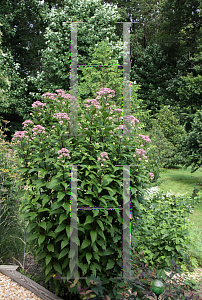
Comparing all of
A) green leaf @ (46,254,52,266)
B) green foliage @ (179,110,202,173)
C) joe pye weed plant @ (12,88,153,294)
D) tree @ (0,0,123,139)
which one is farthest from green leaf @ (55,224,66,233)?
tree @ (0,0,123,139)

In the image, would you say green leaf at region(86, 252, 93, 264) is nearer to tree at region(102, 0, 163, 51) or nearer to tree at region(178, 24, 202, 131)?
tree at region(178, 24, 202, 131)

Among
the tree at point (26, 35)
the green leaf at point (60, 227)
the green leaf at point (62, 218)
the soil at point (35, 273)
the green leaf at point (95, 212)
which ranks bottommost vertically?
the soil at point (35, 273)

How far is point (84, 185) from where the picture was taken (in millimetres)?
2371

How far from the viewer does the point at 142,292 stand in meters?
2.14

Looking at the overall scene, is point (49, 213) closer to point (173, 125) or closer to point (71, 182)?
point (71, 182)

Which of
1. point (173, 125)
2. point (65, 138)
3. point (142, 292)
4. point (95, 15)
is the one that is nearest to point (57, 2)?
point (95, 15)

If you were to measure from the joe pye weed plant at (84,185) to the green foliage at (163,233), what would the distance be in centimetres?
73

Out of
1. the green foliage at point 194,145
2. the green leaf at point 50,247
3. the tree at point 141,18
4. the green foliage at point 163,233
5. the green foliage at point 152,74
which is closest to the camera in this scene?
the green leaf at point 50,247

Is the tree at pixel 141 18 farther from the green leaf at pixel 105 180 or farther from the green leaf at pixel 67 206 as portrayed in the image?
the green leaf at pixel 67 206

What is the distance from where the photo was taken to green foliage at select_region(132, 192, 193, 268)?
3137mm

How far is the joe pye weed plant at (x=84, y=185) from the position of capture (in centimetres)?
223

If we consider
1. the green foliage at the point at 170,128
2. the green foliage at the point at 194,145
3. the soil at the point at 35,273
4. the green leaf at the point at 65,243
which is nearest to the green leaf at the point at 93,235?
the green leaf at the point at 65,243

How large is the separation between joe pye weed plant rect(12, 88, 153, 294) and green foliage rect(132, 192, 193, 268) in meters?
0.73

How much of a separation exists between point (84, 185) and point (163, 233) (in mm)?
1388
